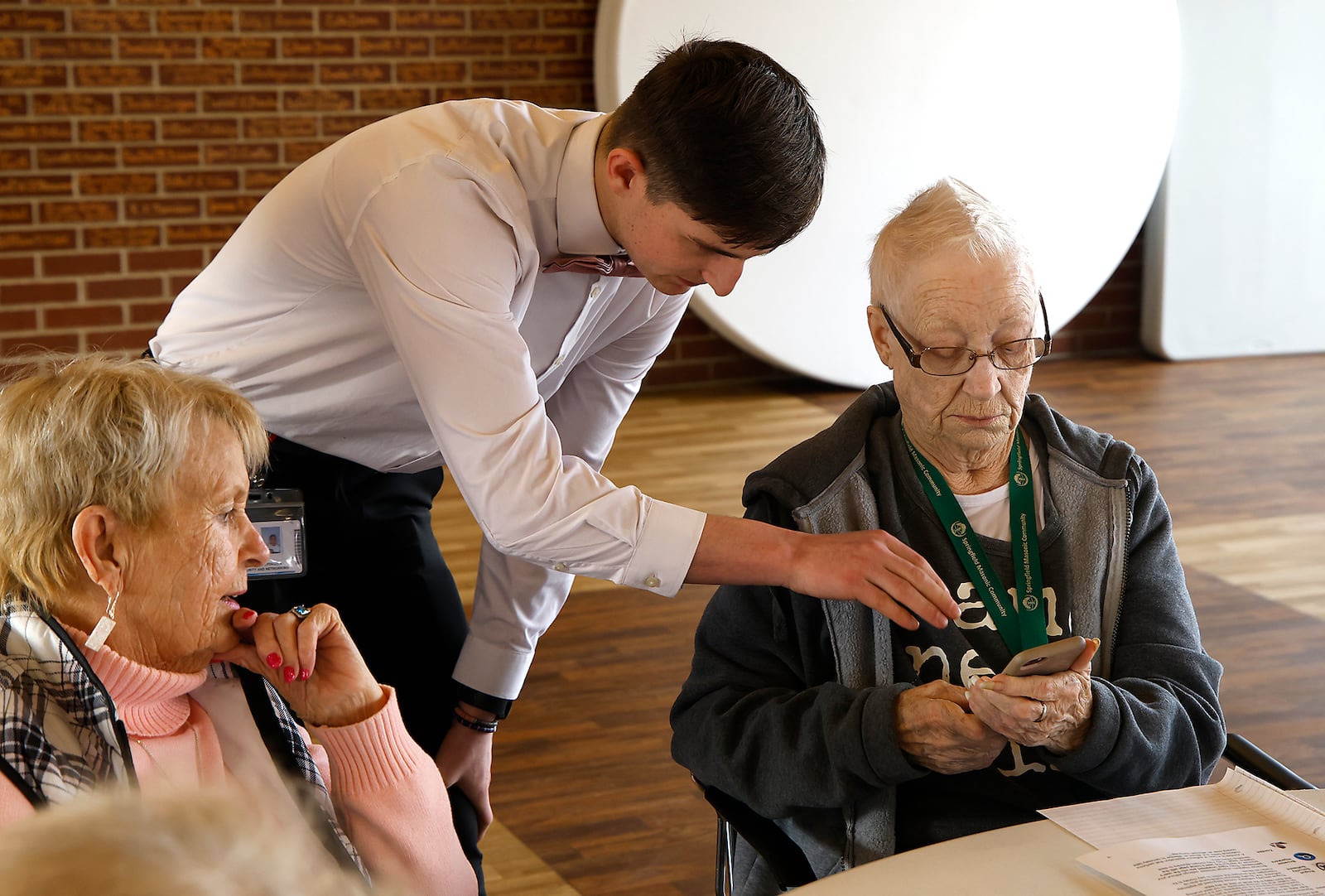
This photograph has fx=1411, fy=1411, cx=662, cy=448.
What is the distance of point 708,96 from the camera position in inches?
63.6

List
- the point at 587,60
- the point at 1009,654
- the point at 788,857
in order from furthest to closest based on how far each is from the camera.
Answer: the point at 587,60 → the point at 1009,654 → the point at 788,857

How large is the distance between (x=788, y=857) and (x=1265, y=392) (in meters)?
5.36

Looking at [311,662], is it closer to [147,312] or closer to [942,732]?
[942,732]

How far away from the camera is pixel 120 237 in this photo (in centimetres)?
561

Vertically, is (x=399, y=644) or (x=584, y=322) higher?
(x=584, y=322)

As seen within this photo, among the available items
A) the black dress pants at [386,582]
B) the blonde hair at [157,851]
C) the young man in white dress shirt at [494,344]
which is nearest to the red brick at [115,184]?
the young man in white dress shirt at [494,344]

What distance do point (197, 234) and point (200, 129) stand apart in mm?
415

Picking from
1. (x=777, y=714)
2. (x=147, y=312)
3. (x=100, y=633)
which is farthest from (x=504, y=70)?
(x=100, y=633)

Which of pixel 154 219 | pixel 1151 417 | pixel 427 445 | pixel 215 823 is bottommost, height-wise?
pixel 1151 417

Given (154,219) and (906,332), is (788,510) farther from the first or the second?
(154,219)

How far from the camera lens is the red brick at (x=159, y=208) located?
5621 millimetres

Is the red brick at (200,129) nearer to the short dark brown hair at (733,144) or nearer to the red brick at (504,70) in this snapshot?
the red brick at (504,70)

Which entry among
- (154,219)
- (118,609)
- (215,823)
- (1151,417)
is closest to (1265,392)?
(1151,417)

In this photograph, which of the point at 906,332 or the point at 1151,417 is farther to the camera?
the point at 1151,417
